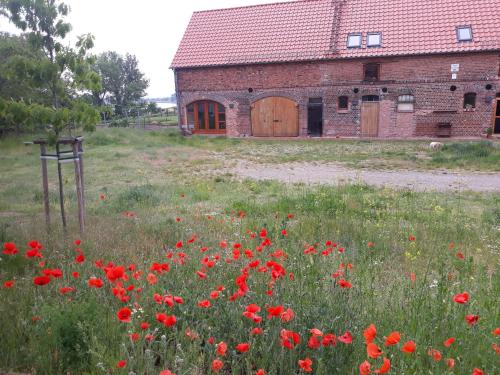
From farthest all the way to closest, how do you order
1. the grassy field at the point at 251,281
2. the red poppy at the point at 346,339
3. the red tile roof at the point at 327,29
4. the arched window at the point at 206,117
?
1. the arched window at the point at 206,117
2. the red tile roof at the point at 327,29
3. the grassy field at the point at 251,281
4. the red poppy at the point at 346,339

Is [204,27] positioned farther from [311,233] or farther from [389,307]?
[389,307]

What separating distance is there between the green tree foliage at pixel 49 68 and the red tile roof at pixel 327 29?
19946mm

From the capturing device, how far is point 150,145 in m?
21.0

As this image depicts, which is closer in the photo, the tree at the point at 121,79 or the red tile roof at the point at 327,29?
the red tile roof at the point at 327,29

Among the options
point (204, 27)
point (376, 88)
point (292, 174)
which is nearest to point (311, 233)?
point (292, 174)

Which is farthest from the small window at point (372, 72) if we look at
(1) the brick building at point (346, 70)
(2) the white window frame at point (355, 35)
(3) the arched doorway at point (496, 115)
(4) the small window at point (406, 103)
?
(3) the arched doorway at point (496, 115)

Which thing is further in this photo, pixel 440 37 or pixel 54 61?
pixel 440 37

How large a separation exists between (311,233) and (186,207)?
2.99m

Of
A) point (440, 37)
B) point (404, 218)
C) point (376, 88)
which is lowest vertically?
point (404, 218)

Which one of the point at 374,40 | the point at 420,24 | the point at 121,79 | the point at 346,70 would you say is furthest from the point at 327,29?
the point at 121,79

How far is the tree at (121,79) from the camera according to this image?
50375mm

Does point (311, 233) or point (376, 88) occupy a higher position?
point (376, 88)

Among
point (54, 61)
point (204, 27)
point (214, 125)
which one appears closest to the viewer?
point (54, 61)

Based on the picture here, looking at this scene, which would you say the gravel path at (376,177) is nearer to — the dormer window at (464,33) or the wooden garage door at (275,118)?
the wooden garage door at (275,118)
